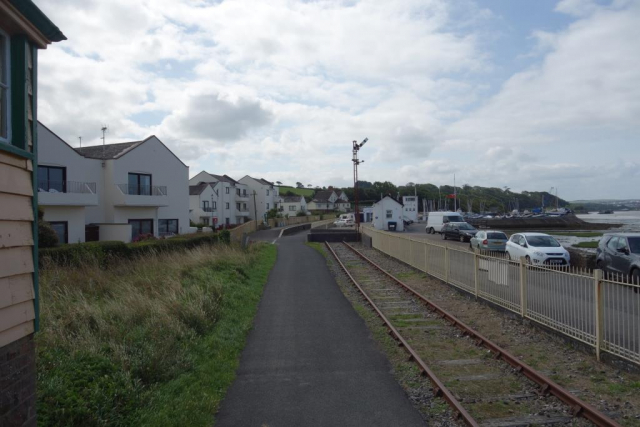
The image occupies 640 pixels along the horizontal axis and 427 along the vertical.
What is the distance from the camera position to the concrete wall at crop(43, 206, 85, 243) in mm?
27500

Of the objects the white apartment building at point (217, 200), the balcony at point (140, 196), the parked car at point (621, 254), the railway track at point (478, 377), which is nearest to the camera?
the railway track at point (478, 377)

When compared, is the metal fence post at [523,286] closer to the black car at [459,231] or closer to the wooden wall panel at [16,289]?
the wooden wall panel at [16,289]

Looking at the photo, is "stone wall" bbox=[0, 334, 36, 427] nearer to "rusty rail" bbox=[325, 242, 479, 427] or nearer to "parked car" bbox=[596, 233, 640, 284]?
"rusty rail" bbox=[325, 242, 479, 427]

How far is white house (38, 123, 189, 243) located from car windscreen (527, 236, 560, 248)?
2358 centimetres

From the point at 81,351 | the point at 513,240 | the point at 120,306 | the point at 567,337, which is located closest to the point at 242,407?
the point at 81,351

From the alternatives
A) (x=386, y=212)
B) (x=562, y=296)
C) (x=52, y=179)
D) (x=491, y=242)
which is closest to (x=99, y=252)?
(x=52, y=179)

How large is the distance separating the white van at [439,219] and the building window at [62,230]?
32.0 metres

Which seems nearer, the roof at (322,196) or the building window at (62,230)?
the building window at (62,230)

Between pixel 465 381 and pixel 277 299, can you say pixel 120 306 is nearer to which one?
pixel 277 299

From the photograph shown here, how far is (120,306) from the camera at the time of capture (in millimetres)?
9852

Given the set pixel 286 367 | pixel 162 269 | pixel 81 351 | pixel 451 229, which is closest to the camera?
pixel 81 351

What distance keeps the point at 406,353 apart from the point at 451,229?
106 ft

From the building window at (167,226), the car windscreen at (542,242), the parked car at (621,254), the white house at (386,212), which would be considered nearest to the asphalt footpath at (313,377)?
the parked car at (621,254)

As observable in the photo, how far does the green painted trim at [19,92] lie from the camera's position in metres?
4.41
